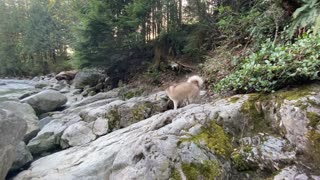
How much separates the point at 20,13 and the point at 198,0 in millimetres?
22744

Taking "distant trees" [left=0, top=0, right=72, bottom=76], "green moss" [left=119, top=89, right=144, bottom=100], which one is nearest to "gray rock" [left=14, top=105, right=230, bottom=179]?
"green moss" [left=119, top=89, right=144, bottom=100]

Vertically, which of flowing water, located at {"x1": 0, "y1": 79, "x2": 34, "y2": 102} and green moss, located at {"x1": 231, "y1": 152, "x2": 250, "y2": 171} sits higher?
green moss, located at {"x1": 231, "y1": 152, "x2": 250, "y2": 171}

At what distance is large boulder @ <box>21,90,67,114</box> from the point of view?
8438 mm

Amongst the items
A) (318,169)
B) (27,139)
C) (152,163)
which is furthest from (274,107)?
(27,139)

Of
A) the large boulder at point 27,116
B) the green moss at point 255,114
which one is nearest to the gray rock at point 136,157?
the green moss at point 255,114

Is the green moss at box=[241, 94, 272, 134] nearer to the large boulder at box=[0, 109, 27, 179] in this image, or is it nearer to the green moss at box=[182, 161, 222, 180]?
the green moss at box=[182, 161, 222, 180]

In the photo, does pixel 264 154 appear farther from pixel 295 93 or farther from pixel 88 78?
pixel 88 78

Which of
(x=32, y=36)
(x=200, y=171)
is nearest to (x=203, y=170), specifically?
(x=200, y=171)

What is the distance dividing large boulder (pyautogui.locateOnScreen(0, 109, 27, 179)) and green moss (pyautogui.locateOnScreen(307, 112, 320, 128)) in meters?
3.81

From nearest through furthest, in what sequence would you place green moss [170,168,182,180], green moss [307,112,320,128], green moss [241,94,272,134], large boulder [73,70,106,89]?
green moss [307,112,320,128], green moss [170,168,182,180], green moss [241,94,272,134], large boulder [73,70,106,89]

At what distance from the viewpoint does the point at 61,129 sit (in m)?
5.99

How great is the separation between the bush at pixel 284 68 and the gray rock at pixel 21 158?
3546 millimetres

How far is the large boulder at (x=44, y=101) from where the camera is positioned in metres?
8.44

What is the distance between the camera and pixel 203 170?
8.39 feet
